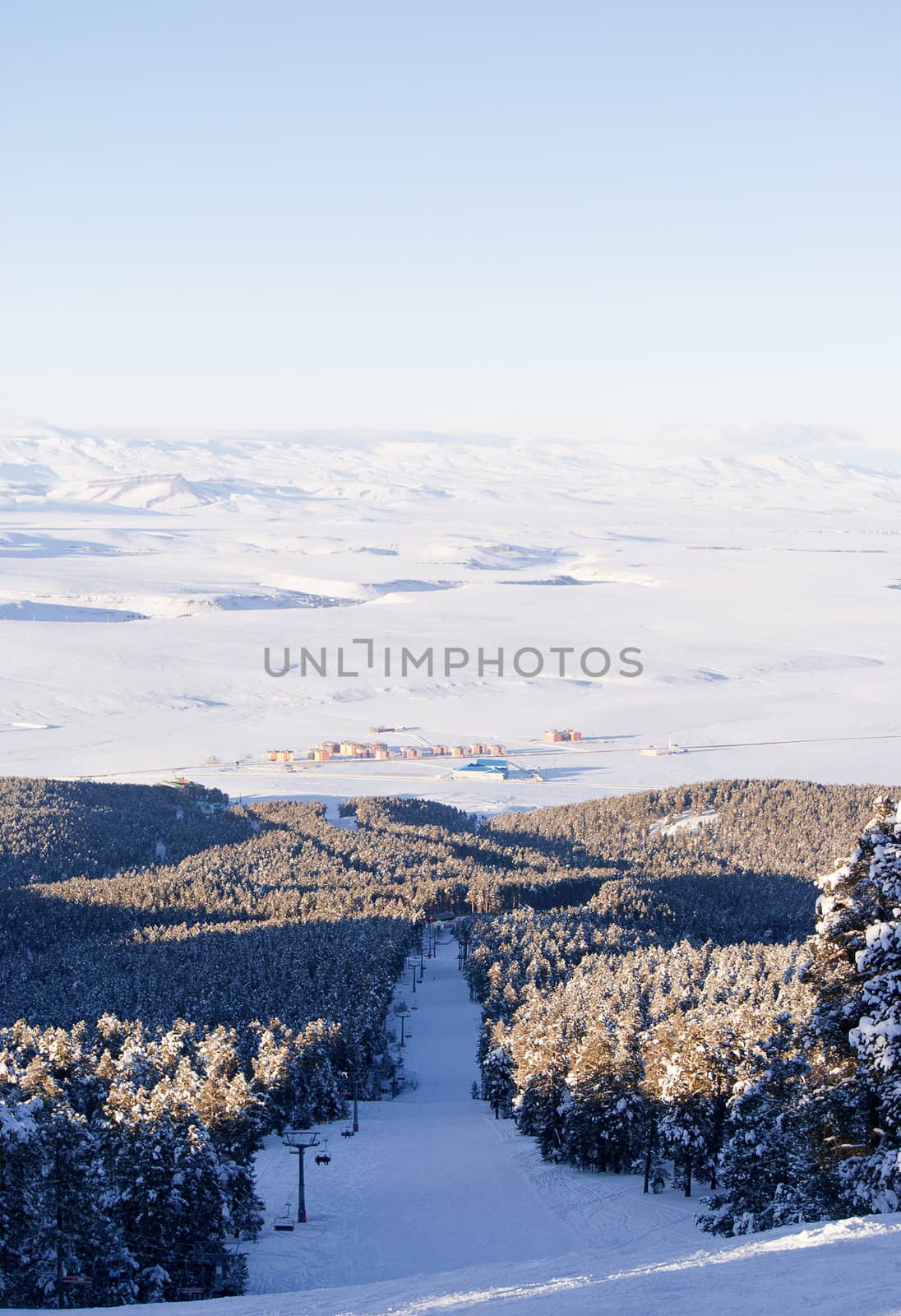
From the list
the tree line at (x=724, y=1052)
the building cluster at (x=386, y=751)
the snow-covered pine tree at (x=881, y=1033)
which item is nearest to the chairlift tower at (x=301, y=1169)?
the tree line at (x=724, y=1052)

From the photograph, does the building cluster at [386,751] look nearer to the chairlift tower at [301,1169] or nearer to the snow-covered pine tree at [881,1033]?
the chairlift tower at [301,1169]

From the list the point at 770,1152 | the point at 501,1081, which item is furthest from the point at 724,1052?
the point at 501,1081

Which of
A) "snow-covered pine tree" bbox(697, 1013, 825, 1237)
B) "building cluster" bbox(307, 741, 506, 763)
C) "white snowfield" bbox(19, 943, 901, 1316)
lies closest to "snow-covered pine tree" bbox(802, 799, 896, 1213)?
"snow-covered pine tree" bbox(697, 1013, 825, 1237)

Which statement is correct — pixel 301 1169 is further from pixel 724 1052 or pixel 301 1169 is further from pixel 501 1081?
pixel 501 1081

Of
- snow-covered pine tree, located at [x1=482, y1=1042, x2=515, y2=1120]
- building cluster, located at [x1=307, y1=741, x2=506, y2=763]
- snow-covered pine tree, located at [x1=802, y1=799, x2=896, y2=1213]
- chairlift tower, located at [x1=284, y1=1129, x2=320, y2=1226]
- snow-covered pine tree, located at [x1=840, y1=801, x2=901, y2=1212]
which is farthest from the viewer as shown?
building cluster, located at [x1=307, y1=741, x2=506, y2=763]

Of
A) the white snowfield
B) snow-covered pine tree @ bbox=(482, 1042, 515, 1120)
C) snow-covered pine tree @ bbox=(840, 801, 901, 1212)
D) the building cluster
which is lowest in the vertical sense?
the building cluster

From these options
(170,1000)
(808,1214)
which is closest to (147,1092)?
(808,1214)

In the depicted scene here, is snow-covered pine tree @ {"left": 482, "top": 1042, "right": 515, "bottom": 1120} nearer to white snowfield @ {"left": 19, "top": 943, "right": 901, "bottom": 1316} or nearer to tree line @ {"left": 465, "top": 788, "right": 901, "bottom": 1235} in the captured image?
tree line @ {"left": 465, "top": 788, "right": 901, "bottom": 1235}

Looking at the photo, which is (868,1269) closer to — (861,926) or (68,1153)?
(861,926)
